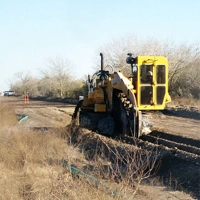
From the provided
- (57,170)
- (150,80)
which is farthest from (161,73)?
(57,170)

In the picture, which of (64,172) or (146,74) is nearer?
(64,172)

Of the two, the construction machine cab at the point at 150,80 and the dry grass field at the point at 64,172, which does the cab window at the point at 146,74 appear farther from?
the dry grass field at the point at 64,172

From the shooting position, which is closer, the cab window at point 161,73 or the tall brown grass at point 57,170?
the tall brown grass at point 57,170

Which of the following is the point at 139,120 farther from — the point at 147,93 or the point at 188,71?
the point at 188,71

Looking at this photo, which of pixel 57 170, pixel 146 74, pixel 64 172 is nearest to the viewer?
pixel 64 172

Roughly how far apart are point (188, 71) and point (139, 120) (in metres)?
27.1

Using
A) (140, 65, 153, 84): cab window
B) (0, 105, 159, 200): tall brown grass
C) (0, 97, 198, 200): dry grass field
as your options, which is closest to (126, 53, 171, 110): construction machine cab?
(140, 65, 153, 84): cab window

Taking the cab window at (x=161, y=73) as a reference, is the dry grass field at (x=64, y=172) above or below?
below

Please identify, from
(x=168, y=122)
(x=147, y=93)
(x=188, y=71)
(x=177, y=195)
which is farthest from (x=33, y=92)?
(x=177, y=195)

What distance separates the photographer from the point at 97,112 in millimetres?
18859

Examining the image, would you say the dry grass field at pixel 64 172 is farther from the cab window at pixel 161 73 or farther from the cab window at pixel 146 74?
the cab window at pixel 161 73

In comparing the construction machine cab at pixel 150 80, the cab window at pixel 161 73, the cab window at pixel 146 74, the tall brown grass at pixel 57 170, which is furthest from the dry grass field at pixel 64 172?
the cab window at pixel 161 73

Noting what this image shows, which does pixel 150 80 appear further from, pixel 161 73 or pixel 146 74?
→ pixel 161 73

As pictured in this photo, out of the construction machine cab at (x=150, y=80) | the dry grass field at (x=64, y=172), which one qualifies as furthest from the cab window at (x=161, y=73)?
the dry grass field at (x=64, y=172)
